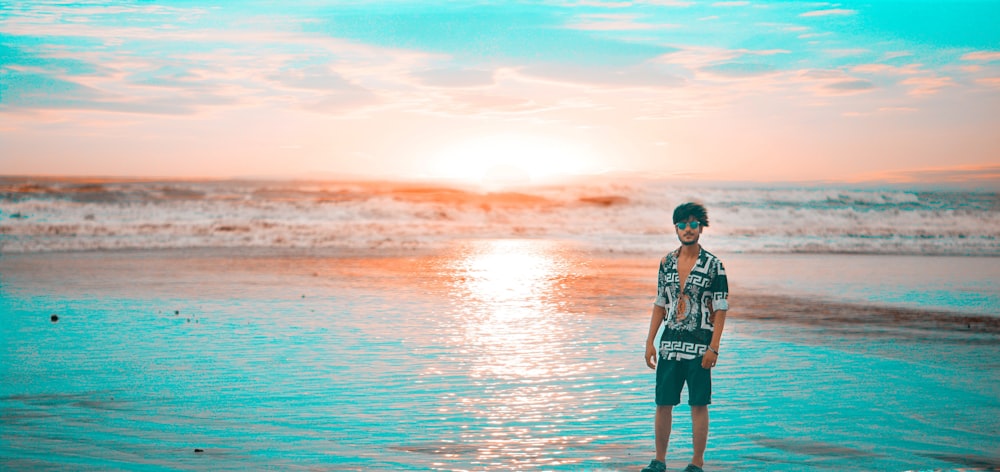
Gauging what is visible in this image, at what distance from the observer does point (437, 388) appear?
8250 mm

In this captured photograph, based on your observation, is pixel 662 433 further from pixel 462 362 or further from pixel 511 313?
pixel 511 313

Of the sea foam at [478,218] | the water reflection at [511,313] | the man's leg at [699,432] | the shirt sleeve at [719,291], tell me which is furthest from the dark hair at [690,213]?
the sea foam at [478,218]

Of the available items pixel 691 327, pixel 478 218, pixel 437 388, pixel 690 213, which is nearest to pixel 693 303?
pixel 691 327

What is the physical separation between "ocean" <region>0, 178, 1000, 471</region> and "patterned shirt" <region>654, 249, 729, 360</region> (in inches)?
33.1

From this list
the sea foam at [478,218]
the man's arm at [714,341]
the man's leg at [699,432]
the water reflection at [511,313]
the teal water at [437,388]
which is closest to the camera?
the man's arm at [714,341]

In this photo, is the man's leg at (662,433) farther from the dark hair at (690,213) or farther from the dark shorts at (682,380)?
the dark hair at (690,213)

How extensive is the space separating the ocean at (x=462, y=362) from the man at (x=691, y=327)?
37 centimetres

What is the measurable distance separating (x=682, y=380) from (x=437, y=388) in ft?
9.69

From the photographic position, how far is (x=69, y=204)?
50.2 meters

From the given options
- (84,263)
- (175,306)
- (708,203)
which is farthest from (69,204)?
(175,306)

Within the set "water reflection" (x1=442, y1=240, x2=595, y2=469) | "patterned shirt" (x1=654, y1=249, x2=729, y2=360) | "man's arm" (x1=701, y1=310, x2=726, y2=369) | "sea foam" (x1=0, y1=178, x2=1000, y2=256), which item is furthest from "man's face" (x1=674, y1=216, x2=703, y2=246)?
"sea foam" (x1=0, y1=178, x2=1000, y2=256)

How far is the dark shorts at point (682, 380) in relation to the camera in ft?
18.9

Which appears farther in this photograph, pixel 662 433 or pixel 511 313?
pixel 511 313

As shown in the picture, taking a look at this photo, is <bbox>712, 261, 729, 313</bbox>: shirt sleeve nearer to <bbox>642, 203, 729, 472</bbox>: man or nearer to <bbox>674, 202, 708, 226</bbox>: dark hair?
<bbox>642, 203, 729, 472</bbox>: man
